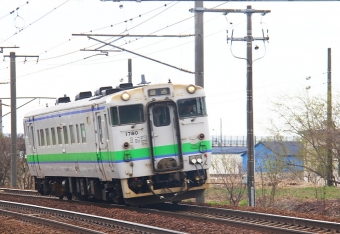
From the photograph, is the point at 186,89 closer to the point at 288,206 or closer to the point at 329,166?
the point at 288,206

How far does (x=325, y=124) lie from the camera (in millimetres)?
26984

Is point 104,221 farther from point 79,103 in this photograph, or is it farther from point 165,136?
point 79,103

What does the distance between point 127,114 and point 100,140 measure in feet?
4.29

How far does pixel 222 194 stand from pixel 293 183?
537 cm

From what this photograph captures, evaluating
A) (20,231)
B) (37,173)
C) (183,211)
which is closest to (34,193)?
(37,173)

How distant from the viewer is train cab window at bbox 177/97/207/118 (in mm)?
17547

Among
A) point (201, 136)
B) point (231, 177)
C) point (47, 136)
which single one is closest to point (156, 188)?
point (201, 136)

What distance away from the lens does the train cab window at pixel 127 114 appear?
1712 cm

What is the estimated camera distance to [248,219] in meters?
15.2

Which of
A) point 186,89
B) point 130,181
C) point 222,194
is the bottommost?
point 222,194

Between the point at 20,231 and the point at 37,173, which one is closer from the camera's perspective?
the point at 20,231

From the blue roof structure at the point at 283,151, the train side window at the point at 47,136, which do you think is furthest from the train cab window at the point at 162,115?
the blue roof structure at the point at 283,151

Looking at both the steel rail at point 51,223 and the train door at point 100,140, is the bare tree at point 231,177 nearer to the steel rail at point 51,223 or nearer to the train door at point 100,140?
the train door at point 100,140

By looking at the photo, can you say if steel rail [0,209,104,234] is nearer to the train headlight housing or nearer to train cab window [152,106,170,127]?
train cab window [152,106,170,127]
